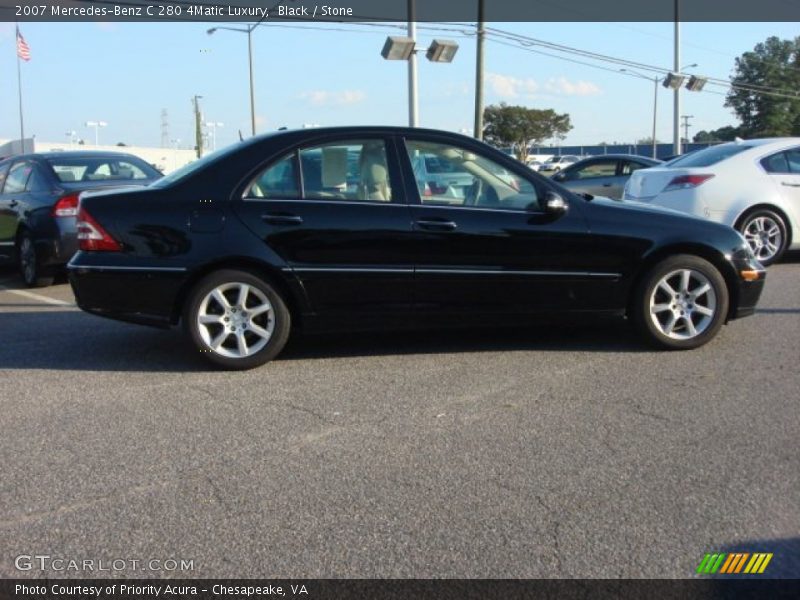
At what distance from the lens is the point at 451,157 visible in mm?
5684

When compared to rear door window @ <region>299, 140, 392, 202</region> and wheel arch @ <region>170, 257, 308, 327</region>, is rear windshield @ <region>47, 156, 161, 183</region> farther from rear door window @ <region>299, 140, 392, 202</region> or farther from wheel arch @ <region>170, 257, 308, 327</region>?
rear door window @ <region>299, 140, 392, 202</region>

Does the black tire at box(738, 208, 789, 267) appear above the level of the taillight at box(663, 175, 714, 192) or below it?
below

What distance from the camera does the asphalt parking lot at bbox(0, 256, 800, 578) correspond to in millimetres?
3029

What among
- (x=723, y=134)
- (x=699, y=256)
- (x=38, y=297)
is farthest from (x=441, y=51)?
(x=723, y=134)

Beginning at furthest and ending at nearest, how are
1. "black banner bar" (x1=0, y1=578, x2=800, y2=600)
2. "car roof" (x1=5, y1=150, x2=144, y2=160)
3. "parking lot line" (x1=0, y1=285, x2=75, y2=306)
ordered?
"car roof" (x1=5, y1=150, x2=144, y2=160) < "parking lot line" (x1=0, y1=285, x2=75, y2=306) < "black banner bar" (x1=0, y1=578, x2=800, y2=600)

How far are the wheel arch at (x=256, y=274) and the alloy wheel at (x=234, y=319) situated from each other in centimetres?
12

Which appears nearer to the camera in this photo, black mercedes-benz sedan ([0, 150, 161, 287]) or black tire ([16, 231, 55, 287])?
black mercedes-benz sedan ([0, 150, 161, 287])

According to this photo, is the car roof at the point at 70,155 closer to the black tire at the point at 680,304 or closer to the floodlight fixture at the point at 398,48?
the black tire at the point at 680,304

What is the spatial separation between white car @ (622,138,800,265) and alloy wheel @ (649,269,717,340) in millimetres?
3859

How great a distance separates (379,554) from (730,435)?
6.91ft

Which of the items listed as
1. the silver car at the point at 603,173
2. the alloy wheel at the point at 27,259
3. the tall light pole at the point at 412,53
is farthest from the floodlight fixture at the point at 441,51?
the alloy wheel at the point at 27,259

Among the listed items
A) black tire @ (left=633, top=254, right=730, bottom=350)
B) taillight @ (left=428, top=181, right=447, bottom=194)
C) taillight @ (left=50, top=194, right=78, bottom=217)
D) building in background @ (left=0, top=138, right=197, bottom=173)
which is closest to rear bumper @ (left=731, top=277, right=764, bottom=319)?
black tire @ (left=633, top=254, right=730, bottom=350)

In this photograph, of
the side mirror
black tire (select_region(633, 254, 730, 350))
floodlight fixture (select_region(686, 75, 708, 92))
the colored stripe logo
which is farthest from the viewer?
floodlight fixture (select_region(686, 75, 708, 92))
